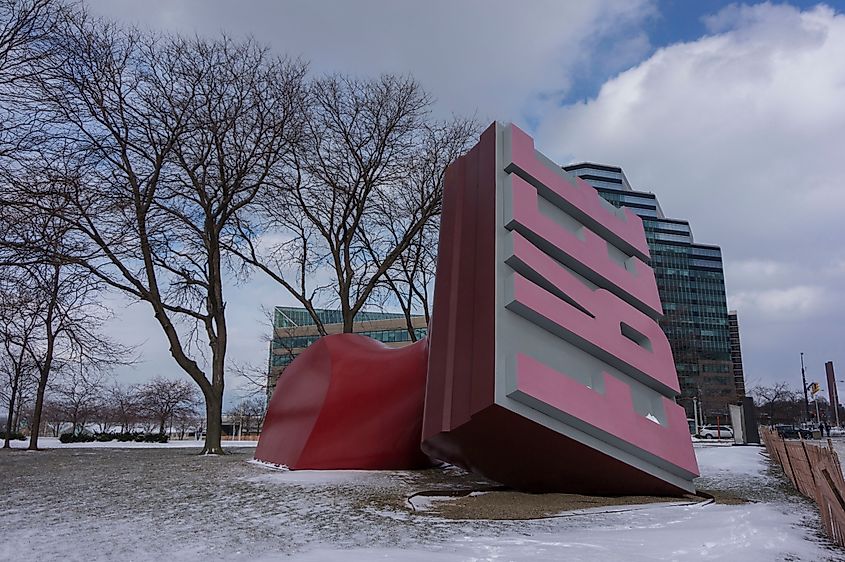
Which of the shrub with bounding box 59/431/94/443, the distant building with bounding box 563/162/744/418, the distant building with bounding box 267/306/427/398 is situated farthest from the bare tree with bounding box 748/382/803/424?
the shrub with bounding box 59/431/94/443

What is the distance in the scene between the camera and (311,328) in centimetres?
4228

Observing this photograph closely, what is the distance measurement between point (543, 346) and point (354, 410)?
5.35 metres

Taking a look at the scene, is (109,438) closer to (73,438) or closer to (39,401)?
(73,438)

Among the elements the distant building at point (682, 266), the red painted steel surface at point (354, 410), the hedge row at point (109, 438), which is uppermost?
the distant building at point (682, 266)

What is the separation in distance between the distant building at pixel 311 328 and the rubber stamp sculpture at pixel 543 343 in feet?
60.9

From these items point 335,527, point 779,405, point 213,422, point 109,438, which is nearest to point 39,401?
point 213,422

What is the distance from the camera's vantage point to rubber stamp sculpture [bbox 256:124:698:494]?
7.57 meters

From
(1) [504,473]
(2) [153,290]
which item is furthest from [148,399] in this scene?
(1) [504,473]

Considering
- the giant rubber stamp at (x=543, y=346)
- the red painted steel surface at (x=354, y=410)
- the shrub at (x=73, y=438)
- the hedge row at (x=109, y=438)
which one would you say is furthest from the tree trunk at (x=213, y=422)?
the hedge row at (x=109, y=438)

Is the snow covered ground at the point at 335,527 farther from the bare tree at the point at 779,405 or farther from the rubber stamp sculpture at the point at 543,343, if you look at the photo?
the bare tree at the point at 779,405

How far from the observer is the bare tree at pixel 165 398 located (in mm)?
43438

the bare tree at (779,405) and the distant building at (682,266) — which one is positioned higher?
the distant building at (682,266)

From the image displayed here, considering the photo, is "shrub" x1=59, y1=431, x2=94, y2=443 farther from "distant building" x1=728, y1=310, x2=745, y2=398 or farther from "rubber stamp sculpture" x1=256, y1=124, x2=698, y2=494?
"distant building" x1=728, y1=310, x2=745, y2=398

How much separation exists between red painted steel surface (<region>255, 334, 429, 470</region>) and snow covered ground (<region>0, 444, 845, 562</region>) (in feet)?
7.86
